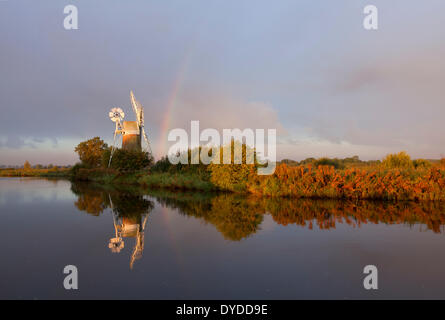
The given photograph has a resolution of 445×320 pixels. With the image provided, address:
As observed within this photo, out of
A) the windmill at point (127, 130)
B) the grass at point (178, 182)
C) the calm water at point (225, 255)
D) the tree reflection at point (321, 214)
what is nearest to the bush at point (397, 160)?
the tree reflection at point (321, 214)

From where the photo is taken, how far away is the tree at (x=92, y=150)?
50.8m

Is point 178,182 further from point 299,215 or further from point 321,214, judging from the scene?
point 321,214

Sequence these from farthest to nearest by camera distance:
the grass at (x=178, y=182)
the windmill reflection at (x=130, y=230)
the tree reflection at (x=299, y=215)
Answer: the grass at (x=178, y=182) → the tree reflection at (x=299, y=215) → the windmill reflection at (x=130, y=230)

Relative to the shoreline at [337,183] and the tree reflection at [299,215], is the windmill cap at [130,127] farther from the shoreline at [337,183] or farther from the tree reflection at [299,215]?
the tree reflection at [299,215]

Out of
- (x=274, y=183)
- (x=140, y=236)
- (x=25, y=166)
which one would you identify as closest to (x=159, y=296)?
(x=140, y=236)

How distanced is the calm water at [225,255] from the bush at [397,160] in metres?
11.9

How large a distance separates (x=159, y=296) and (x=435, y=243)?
23.9 feet

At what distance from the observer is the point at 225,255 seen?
5211 millimetres

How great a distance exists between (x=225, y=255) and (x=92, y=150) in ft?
189

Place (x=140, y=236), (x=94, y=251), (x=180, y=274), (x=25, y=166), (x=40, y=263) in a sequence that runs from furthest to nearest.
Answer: (x=25, y=166)
(x=140, y=236)
(x=94, y=251)
(x=40, y=263)
(x=180, y=274)

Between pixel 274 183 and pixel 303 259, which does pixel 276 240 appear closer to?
pixel 303 259

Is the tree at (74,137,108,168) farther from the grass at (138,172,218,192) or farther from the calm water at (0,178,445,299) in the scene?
the calm water at (0,178,445,299)

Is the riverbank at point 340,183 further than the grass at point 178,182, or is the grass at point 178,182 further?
the grass at point 178,182

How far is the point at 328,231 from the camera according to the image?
7250mm
